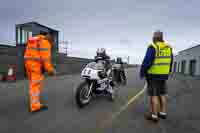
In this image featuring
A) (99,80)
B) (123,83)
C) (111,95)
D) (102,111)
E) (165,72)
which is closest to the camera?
(165,72)

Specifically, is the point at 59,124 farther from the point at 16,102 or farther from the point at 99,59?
the point at 99,59

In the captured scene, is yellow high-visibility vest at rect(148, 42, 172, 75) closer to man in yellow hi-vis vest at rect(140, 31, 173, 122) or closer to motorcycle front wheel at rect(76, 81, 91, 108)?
man in yellow hi-vis vest at rect(140, 31, 173, 122)

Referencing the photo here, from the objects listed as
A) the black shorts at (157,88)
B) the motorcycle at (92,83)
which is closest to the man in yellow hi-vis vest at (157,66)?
the black shorts at (157,88)

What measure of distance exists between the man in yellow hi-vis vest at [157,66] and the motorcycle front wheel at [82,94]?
5.31 ft

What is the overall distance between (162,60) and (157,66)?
6.6 inches

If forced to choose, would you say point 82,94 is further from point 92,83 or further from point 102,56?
point 102,56

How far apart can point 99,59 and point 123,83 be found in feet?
13.3

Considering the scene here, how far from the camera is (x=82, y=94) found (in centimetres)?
404

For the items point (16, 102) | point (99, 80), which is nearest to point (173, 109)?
point (99, 80)

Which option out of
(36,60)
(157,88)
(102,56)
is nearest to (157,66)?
(157,88)

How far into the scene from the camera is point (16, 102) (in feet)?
14.3

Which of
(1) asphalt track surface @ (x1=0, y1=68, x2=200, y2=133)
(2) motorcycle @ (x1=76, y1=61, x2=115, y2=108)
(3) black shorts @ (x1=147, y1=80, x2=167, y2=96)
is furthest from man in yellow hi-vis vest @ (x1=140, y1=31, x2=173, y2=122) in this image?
(2) motorcycle @ (x1=76, y1=61, x2=115, y2=108)

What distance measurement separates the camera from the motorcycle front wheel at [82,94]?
387 centimetres

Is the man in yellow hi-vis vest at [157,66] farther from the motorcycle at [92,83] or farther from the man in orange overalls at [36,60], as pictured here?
the man in orange overalls at [36,60]
